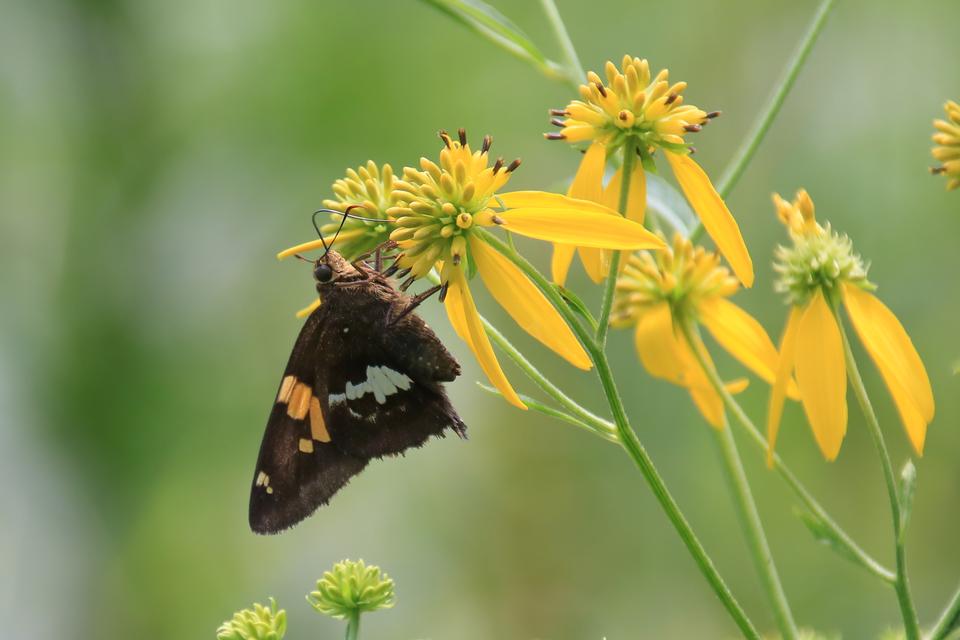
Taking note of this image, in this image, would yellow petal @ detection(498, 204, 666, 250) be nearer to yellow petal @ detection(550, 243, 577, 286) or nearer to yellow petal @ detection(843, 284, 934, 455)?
yellow petal @ detection(550, 243, 577, 286)

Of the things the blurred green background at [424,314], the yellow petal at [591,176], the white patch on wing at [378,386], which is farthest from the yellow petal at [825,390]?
the blurred green background at [424,314]

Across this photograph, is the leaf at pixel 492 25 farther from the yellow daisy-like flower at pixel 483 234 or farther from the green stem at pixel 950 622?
the green stem at pixel 950 622

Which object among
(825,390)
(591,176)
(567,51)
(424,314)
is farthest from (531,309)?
(424,314)

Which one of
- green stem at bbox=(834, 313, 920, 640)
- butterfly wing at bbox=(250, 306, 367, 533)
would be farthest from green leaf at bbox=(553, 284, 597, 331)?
butterfly wing at bbox=(250, 306, 367, 533)

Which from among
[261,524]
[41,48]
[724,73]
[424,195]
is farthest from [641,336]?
[41,48]

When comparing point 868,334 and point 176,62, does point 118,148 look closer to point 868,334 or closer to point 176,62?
point 176,62

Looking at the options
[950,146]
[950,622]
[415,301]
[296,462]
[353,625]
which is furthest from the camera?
[296,462]

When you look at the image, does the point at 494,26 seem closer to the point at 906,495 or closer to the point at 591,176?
the point at 591,176
